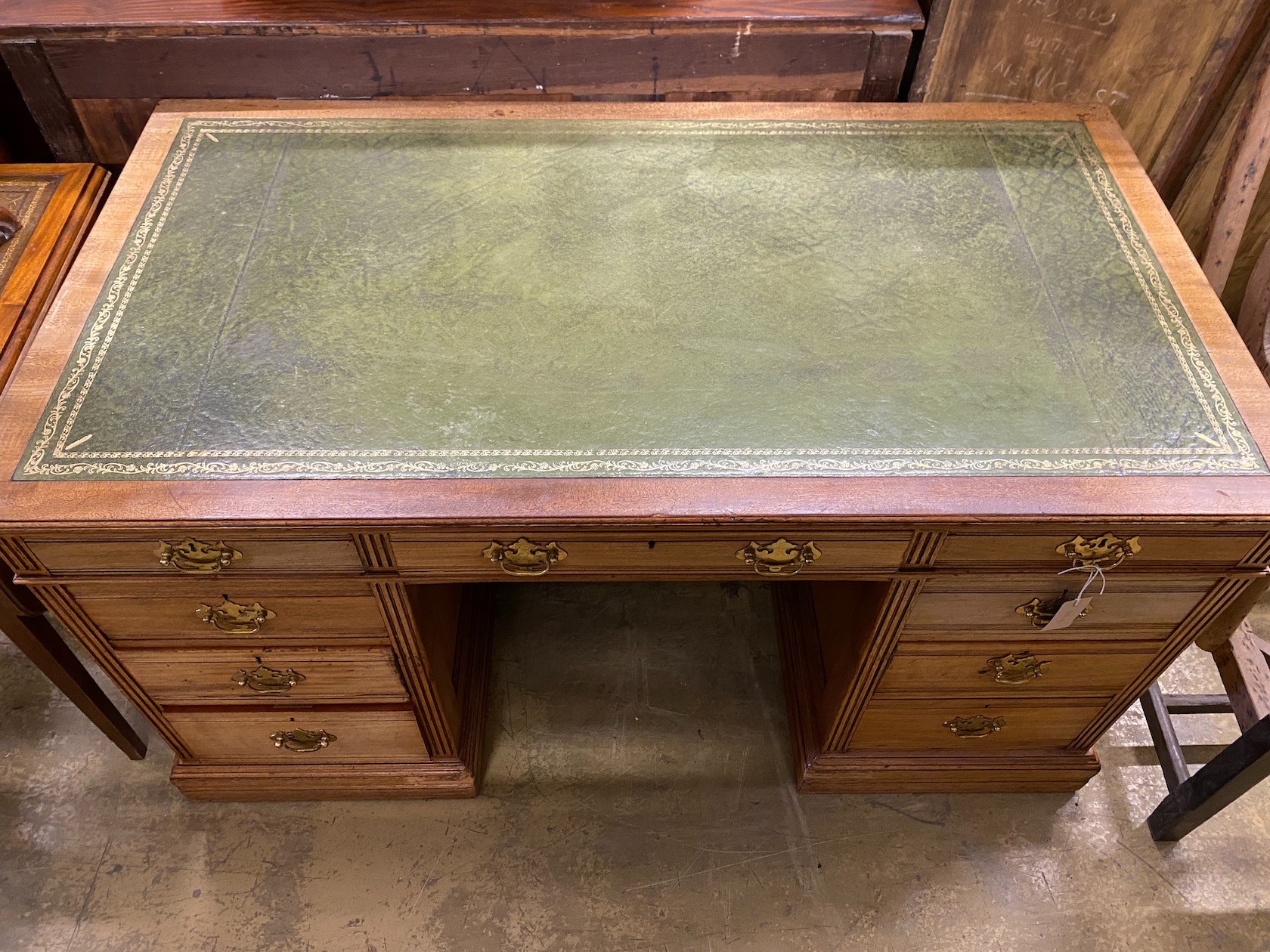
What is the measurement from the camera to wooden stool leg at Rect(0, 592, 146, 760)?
1.65m

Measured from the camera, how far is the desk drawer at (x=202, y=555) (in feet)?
4.15

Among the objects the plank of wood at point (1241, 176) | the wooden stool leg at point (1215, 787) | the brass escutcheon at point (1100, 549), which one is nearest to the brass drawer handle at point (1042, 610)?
the brass escutcheon at point (1100, 549)

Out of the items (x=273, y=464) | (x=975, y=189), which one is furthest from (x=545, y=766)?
(x=975, y=189)

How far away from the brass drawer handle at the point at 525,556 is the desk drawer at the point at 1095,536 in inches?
22.0

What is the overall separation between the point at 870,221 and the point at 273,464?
107 cm

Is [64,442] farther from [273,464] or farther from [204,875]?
[204,875]

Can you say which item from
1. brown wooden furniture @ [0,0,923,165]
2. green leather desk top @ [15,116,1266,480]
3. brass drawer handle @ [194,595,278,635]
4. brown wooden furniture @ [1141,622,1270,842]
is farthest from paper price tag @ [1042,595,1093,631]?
brass drawer handle @ [194,595,278,635]

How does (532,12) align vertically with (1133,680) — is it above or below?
above

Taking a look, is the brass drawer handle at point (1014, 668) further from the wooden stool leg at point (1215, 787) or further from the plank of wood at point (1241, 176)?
the plank of wood at point (1241, 176)

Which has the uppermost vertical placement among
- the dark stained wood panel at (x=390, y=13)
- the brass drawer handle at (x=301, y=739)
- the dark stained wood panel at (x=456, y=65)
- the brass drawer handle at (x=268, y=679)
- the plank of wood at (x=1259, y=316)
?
the dark stained wood panel at (x=390, y=13)

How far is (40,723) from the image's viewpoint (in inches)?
79.4

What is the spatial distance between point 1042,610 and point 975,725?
1.33 feet

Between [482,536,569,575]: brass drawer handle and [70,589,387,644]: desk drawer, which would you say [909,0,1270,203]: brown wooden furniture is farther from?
[70,589,387,644]: desk drawer

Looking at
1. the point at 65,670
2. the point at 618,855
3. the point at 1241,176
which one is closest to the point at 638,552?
the point at 618,855
